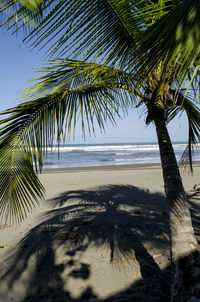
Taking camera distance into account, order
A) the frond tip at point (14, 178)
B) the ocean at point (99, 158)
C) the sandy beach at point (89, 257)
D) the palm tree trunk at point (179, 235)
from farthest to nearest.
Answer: the ocean at point (99, 158) → the sandy beach at point (89, 257) → the frond tip at point (14, 178) → the palm tree trunk at point (179, 235)

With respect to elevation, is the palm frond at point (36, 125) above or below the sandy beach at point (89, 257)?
above

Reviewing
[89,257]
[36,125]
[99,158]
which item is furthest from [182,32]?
[99,158]

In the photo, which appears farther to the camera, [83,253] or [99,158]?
[99,158]

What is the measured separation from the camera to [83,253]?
3064 millimetres

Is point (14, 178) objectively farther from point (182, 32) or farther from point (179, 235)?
point (182, 32)

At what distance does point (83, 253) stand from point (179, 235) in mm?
1527

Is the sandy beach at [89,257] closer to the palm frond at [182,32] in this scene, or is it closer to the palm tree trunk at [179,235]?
the palm tree trunk at [179,235]

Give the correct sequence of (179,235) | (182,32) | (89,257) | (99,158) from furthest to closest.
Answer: (99,158) → (89,257) → (179,235) → (182,32)

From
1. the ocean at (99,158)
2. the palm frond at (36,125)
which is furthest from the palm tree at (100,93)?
the ocean at (99,158)

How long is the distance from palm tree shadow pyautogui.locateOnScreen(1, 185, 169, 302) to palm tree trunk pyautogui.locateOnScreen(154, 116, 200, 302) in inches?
19.1

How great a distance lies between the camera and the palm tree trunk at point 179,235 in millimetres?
1879

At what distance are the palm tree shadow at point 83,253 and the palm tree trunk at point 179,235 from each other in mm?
484

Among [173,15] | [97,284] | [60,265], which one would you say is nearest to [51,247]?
[60,265]

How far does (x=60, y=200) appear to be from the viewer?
20.4 feet
